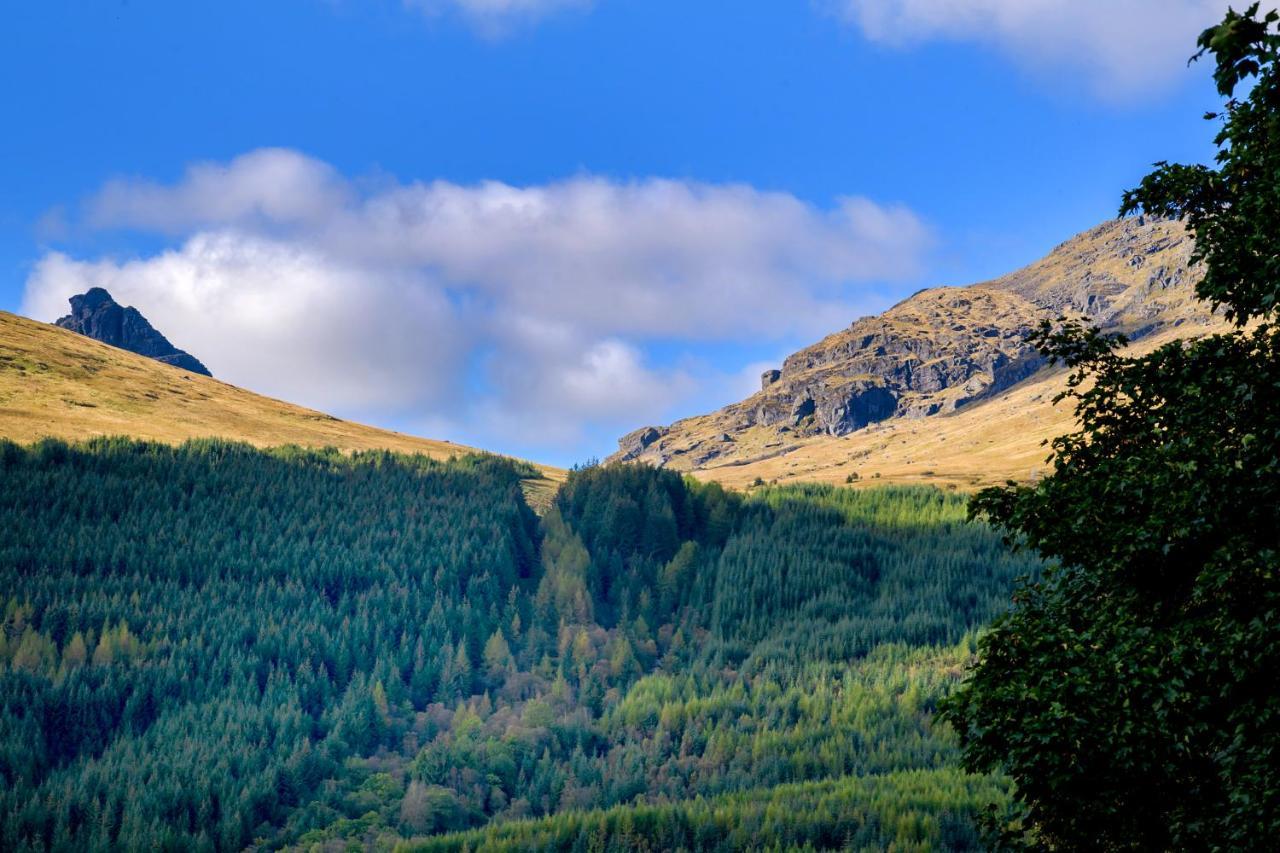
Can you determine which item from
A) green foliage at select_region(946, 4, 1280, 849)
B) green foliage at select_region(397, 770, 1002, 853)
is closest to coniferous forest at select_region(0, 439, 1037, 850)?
green foliage at select_region(397, 770, 1002, 853)

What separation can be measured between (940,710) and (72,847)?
13737 cm

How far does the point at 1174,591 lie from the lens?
2762 cm

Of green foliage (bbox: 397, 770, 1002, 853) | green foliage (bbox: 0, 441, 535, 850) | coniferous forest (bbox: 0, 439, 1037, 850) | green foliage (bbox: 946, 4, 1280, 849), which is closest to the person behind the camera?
green foliage (bbox: 946, 4, 1280, 849)

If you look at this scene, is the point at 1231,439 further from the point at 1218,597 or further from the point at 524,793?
the point at 524,793

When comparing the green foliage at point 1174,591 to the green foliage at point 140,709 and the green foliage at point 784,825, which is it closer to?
the green foliage at point 784,825

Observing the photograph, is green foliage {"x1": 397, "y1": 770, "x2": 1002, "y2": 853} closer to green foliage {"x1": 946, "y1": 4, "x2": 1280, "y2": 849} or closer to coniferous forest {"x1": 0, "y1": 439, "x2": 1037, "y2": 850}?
coniferous forest {"x1": 0, "y1": 439, "x2": 1037, "y2": 850}

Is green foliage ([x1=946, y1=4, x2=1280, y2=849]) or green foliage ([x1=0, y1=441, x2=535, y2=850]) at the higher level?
green foliage ([x1=946, y1=4, x2=1280, y2=849])

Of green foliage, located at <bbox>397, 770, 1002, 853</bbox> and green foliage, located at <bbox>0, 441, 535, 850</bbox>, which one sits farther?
green foliage, located at <bbox>0, 441, 535, 850</bbox>

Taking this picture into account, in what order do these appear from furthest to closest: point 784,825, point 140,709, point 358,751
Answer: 1. point 358,751
2. point 140,709
3. point 784,825

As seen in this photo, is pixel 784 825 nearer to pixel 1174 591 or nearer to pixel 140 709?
pixel 140 709

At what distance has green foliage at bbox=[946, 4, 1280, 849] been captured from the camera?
23.5 metres

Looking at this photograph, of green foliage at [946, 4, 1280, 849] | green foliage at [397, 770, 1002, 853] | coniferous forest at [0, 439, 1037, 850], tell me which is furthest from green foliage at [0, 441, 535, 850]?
green foliage at [946, 4, 1280, 849]

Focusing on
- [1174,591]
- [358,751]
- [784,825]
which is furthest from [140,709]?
[1174,591]

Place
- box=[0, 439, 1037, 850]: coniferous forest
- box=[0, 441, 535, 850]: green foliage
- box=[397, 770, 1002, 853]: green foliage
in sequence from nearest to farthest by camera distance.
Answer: box=[397, 770, 1002, 853]: green foliage → box=[0, 439, 1037, 850]: coniferous forest → box=[0, 441, 535, 850]: green foliage
